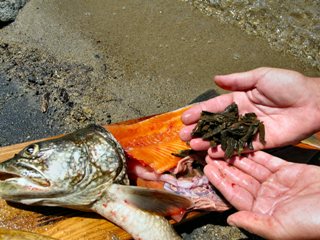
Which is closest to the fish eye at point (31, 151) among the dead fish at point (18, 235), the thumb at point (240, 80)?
the dead fish at point (18, 235)

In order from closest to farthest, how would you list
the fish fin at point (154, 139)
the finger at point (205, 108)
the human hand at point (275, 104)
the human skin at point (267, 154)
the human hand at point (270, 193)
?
the human hand at point (270, 193) < the human skin at point (267, 154) < the human hand at point (275, 104) < the fish fin at point (154, 139) < the finger at point (205, 108)

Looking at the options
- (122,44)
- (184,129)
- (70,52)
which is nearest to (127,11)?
(122,44)

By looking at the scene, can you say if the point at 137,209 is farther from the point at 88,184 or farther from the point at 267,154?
the point at 267,154

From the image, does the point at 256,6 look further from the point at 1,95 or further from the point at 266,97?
the point at 1,95

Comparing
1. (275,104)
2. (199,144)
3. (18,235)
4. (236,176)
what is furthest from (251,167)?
(18,235)

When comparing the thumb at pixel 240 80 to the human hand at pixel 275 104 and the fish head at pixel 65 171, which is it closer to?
the human hand at pixel 275 104
